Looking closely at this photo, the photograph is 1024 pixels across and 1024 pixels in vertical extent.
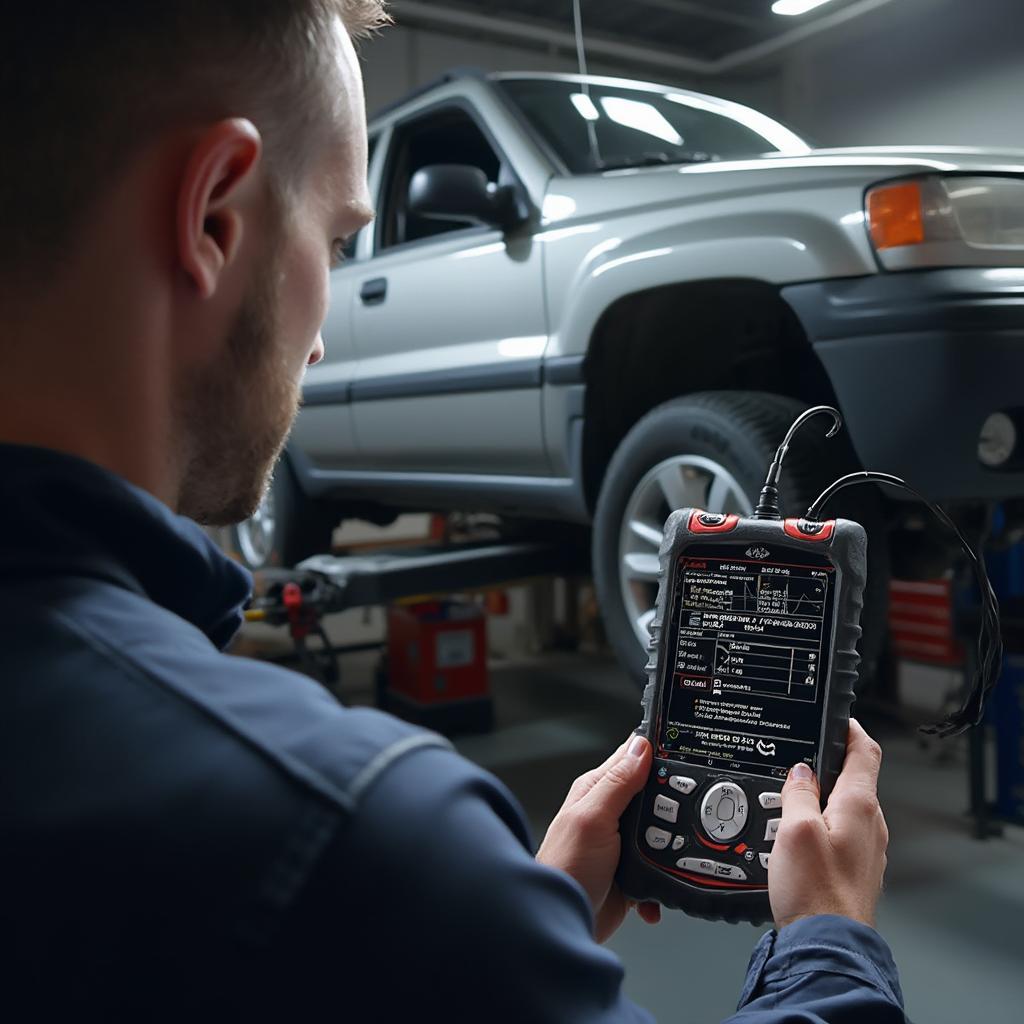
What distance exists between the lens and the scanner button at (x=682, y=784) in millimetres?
785

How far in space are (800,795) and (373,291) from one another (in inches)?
85.1

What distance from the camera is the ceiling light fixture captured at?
4.98ft

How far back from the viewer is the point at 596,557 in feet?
5.94

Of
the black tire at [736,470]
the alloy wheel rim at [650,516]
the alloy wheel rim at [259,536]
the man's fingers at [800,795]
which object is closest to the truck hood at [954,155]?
the black tire at [736,470]

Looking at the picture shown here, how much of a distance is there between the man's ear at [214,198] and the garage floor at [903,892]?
1.30 meters

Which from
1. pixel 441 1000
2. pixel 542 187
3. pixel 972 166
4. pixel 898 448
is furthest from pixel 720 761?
pixel 542 187

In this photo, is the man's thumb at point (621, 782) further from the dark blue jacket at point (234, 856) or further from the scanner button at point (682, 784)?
the dark blue jacket at point (234, 856)

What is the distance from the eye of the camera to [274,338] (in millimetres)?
525

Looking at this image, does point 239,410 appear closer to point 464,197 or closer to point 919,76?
point 464,197

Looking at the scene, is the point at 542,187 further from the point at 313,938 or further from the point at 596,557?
the point at 313,938

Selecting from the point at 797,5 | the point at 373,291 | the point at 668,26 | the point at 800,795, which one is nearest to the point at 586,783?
the point at 800,795

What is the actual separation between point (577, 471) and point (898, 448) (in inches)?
32.7

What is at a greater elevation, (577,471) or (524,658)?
(577,471)

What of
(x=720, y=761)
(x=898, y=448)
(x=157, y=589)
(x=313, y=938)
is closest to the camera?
(x=313, y=938)
